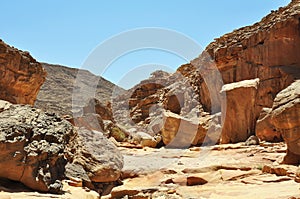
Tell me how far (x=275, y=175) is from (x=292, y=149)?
4.69ft

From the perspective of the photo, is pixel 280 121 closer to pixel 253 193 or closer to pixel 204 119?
pixel 253 193

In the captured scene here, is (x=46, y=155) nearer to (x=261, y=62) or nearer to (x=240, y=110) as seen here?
(x=240, y=110)

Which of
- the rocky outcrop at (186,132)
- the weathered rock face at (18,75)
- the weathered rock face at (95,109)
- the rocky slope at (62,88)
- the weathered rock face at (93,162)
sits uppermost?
the rocky slope at (62,88)

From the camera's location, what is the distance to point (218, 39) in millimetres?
23984

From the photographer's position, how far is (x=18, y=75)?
19.2m

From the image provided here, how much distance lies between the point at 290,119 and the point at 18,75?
16.4 metres

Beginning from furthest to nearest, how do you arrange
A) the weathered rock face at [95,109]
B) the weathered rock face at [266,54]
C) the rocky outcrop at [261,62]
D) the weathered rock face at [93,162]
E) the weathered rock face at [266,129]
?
1. the weathered rock face at [95,109]
2. the weathered rock face at [266,54]
3. the rocky outcrop at [261,62]
4. the weathered rock face at [266,129]
5. the weathered rock face at [93,162]

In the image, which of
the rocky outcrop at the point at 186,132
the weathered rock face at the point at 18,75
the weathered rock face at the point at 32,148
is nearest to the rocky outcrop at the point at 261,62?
the rocky outcrop at the point at 186,132

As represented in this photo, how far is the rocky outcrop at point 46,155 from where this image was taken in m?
5.92

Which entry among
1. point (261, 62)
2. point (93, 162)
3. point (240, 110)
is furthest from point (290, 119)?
point (261, 62)

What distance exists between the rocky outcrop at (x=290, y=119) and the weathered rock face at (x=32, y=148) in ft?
18.9

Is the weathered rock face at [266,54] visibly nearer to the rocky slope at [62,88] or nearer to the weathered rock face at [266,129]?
the weathered rock face at [266,129]

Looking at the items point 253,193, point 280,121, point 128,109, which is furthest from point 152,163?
point 128,109

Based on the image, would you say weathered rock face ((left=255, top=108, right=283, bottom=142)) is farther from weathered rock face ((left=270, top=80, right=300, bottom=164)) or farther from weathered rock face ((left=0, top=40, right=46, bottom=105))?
weathered rock face ((left=0, top=40, right=46, bottom=105))
